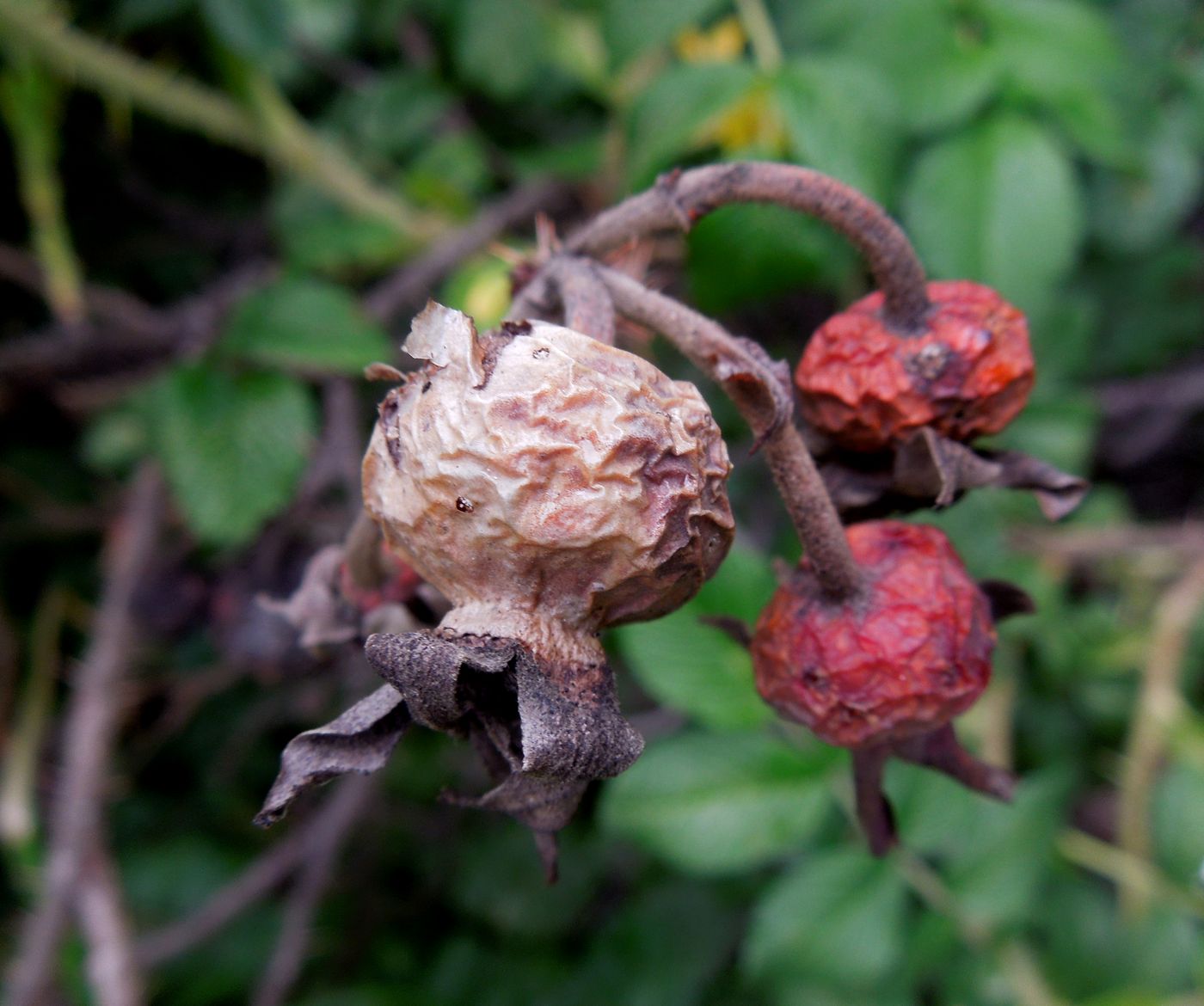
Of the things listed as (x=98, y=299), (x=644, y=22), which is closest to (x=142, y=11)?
(x=98, y=299)

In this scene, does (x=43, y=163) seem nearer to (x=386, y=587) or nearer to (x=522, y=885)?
(x=386, y=587)

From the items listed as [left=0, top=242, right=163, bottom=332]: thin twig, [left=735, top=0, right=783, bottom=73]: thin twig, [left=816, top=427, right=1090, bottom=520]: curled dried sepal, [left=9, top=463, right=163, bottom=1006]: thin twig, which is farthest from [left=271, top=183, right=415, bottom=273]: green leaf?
[left=816, top=427, right=1090, bottom=520]: curled dried sepal

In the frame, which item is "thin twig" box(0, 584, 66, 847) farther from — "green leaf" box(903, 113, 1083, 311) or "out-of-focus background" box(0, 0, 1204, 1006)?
"green leaf" box(903, 113, 1083, 311)

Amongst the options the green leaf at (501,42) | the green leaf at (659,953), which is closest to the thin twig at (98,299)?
the green leaf at (501,42)

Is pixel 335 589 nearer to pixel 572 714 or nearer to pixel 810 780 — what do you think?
pixel 572 714

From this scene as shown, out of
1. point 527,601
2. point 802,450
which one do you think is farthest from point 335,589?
point 802,450

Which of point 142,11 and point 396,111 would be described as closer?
point 142,11
